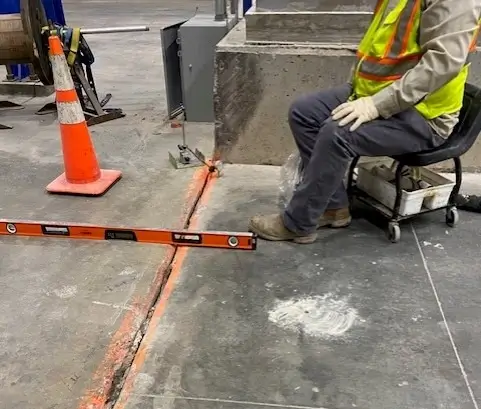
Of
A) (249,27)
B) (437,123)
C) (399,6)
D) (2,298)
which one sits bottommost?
(2,298)

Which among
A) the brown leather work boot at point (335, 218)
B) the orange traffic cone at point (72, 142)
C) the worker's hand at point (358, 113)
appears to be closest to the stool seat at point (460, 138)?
the worker's hand at point (358, 113)

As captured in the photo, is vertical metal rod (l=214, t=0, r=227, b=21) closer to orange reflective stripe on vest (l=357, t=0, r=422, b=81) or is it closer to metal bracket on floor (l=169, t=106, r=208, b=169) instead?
metal bracket on floor (l=169, t=106, r=208, b=169)

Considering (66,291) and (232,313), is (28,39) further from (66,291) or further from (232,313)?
(232,313)

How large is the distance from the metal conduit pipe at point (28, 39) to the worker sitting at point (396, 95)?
219 cm

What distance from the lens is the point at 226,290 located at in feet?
8.09

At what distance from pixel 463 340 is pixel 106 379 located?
1380mm

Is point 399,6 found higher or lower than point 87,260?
higher

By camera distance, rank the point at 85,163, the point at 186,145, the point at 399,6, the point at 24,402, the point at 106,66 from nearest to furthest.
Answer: the point at 24,402, the point at 399,6, the point at 85,163, the point at 186,145, the point at 106,66

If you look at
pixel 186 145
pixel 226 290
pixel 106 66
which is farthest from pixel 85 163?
pixel 106 66

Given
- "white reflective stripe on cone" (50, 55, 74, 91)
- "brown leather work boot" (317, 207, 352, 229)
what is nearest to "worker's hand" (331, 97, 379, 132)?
"brown leather work boot" (317, 207, 352, 229)

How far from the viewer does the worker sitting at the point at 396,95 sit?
2311mm

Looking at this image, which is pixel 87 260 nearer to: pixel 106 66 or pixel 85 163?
pixel 85 163

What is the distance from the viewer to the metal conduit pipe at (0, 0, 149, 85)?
3961 millimetres

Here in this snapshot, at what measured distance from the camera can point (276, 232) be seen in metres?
2.82
